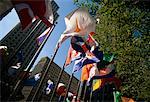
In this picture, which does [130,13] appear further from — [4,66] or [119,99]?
[4,66]

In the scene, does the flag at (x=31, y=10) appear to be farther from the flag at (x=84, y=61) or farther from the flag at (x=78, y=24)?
the flag at (x=84, y=61)

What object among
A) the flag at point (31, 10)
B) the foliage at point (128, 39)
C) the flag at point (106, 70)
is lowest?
the flag at point (31, 10)

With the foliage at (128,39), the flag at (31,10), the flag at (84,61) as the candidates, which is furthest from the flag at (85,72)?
the flag at (31,10)

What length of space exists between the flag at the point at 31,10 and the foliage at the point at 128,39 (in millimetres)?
8927

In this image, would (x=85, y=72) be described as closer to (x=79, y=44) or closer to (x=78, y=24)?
(x=79, y=44)

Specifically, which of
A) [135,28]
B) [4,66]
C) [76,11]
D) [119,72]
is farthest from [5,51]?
[119,72]

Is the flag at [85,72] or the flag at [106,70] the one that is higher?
the flag at [106,70]

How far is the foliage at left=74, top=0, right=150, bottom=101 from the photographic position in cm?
2191

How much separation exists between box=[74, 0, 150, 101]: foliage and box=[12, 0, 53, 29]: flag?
29.3 feet

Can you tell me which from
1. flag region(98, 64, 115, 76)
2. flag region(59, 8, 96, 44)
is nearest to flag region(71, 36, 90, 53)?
flag region(59, 8, 96, 44)

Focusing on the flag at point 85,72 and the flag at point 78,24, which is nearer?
the flag at point 78,24

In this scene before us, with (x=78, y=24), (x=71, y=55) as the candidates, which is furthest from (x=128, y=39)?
(x=78, y=24)

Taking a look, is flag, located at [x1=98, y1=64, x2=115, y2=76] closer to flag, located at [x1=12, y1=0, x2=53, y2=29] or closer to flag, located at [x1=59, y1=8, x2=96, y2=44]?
flag, located at [x1=59, y1=8, x2=96, y2=44]

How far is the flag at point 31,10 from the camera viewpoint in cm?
1185
